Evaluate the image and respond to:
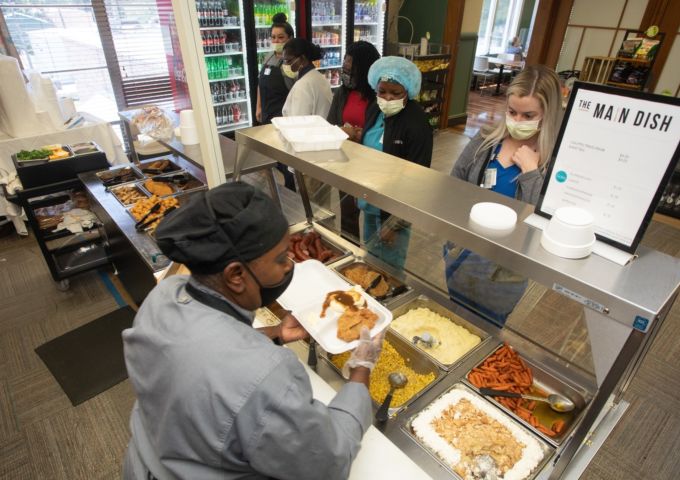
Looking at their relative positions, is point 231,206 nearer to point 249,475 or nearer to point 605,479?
point 249,475

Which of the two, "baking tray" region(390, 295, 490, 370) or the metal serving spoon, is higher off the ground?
"baking tray" region(390, 295, 490, 370)

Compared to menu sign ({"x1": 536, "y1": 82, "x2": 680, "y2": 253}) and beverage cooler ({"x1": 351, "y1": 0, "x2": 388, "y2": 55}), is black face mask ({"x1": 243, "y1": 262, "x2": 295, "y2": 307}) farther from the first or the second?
beverage cooler ({"x1": 351, "y1": 0, "x2": 388, "y2": 55})

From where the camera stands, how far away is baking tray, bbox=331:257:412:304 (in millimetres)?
1980

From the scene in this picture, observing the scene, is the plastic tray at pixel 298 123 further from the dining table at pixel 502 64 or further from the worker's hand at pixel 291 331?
the dining table at pixel 502 64

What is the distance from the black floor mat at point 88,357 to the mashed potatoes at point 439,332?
2.29 m

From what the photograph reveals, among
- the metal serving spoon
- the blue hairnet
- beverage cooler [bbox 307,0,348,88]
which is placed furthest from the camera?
beverage cooler [bbox 307,0,348,88]

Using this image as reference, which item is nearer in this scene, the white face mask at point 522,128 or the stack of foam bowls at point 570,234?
the stack of foam bowls at point 570,234

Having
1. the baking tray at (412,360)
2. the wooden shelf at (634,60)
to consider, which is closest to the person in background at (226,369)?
the baking tray at (412,360)

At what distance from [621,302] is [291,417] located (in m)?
0.85

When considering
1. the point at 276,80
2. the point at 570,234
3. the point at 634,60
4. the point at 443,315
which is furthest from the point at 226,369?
the point at 634,60

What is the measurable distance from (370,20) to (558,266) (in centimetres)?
735

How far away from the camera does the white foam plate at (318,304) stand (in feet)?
5.12

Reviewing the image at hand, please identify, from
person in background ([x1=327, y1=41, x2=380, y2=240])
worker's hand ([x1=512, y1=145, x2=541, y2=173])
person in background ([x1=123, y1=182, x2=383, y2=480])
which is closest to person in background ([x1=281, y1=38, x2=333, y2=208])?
person in background ([x1=327, y1=41, x2=380, y2=240])

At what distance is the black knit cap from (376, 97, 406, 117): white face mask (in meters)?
1.87
